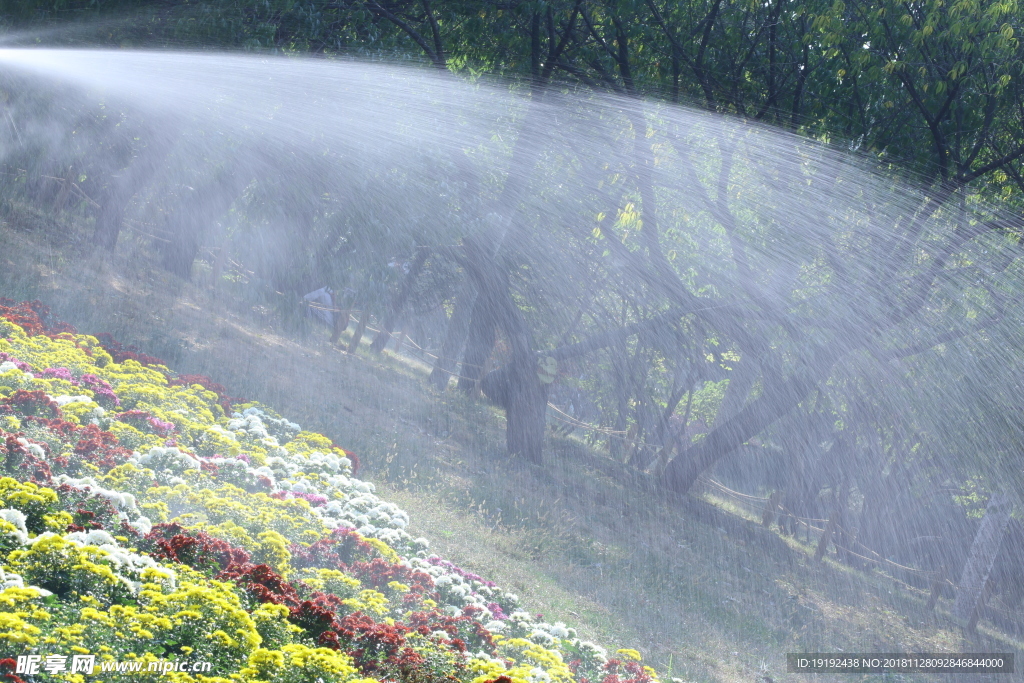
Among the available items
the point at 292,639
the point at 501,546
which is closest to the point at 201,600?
the point at 292,639

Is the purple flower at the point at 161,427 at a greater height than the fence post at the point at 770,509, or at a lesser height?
greater

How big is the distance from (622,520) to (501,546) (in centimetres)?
384

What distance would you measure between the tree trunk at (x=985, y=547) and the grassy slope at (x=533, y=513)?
0.44 meters

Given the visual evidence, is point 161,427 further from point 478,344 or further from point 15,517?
point 478,344

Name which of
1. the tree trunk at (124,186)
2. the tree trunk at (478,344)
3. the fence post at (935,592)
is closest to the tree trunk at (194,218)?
the tree trunk at (124,186)

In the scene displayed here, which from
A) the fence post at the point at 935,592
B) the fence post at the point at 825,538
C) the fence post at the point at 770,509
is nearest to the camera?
the fence post at the point at 935,592

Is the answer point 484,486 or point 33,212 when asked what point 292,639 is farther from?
point 33,212

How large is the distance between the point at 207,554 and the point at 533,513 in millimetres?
5972

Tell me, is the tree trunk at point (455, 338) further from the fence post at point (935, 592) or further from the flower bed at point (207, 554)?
the flower bed at point (207, 554)

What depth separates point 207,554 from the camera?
4117 mm

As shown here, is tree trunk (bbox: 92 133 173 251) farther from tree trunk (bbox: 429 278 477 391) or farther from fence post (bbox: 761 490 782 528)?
fence post (bbox: 761 490 782 528)

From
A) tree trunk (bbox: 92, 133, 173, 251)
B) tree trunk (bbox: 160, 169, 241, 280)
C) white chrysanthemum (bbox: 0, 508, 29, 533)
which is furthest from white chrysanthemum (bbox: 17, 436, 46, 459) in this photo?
tree trunk (bbox: 92, 133, 173, 251)

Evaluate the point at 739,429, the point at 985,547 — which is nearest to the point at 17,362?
the point at 739,429

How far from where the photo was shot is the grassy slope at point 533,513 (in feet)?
24.1
